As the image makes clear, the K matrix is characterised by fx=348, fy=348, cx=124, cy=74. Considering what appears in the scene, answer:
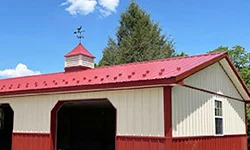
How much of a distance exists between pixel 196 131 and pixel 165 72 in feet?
6.99

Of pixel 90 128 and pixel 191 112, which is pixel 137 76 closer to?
pixel 191 112

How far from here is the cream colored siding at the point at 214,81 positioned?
33.8 feet

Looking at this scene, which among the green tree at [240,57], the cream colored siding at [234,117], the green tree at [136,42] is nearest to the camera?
the cream colored siding at [234,117]

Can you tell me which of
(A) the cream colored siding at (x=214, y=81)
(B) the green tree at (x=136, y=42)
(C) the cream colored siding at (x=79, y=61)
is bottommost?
(A) the cream colored siding at (x=214, y=81)

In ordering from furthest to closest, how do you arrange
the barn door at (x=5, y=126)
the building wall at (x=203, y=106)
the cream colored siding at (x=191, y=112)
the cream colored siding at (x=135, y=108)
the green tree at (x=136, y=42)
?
the green tree at (x=136, y=42), the barn door at (x=5, y=126), the building wall at (x=203, y=106), the cream colored siding at (x=191, y=112), the cream colored siding at (x=135, y=108)

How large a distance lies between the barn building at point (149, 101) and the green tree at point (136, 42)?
16.3 m

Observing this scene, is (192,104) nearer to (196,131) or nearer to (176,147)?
(196,131)

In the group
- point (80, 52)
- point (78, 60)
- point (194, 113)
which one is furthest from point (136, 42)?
point (194, 113)

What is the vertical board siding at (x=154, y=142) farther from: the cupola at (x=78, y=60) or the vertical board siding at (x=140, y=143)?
the cupola at (x=78, y=60)

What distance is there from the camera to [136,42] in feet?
106

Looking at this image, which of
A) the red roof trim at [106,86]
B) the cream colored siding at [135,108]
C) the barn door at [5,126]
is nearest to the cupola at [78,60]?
the red roof trim at [106,86]

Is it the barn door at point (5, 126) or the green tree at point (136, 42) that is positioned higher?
the green tree at point (136, 42)

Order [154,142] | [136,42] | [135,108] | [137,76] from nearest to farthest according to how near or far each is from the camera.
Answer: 1. [154,142]
2. [135,108]
3. [137,76]
4. [136,42]

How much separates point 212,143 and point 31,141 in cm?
593
